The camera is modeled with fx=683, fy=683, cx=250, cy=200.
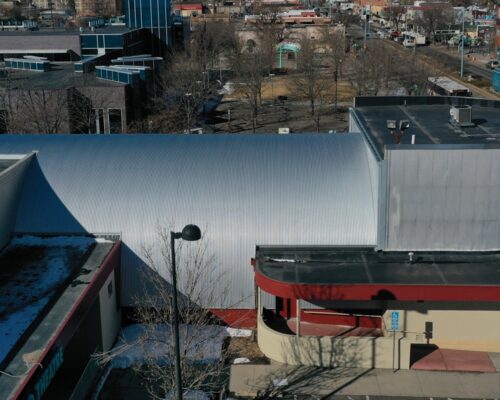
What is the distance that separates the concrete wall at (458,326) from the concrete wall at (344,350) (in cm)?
57

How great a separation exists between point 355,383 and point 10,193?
50.9 feet

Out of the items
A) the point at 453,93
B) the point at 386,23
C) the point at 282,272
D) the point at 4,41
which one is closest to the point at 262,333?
the point at 282,272

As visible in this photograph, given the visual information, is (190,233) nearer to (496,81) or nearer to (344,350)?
(344,350)

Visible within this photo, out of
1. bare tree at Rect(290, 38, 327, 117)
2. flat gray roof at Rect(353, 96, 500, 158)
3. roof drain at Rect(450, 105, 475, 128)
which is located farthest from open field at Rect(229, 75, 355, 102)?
roof drain at Rect(450, 105, 475, 128)

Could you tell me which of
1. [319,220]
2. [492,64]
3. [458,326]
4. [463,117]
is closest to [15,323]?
[319,220]

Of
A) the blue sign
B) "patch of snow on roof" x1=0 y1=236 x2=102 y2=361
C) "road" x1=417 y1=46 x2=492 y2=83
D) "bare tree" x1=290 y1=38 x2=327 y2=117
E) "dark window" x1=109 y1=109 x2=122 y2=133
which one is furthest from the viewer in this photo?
"road" x1=417 y1=46 x2=492 y2=83

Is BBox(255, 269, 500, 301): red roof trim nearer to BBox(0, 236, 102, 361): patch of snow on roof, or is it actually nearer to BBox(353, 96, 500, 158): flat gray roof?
BBox(353, 96, 500, 158): flat gray roof

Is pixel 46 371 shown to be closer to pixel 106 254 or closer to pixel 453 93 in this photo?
pixel 106 254

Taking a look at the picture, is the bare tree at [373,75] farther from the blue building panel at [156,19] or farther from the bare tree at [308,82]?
the blue building panel at [156,19]

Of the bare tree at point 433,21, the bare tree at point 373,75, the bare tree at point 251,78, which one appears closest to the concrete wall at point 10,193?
the bare tree at point 251,78

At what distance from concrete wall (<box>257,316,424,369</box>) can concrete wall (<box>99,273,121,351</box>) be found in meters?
6.14

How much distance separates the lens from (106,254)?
1033 inches

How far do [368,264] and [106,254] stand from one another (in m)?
9.93

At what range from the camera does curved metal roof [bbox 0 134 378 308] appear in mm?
27078
